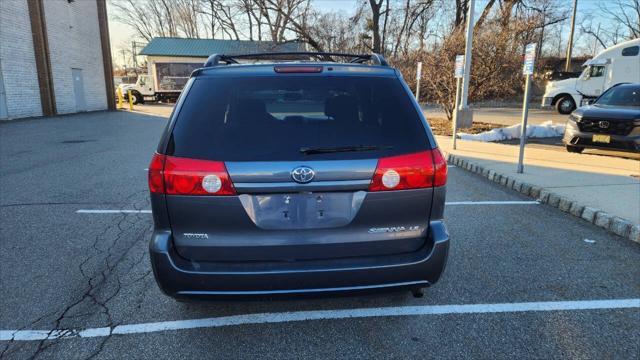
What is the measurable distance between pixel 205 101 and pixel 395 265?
5.06 ft

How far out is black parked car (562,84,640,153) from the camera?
9.04 metres

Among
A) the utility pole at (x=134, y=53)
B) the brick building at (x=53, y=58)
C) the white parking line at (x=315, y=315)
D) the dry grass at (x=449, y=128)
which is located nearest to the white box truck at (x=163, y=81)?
the brick building at (x=53, y=58)

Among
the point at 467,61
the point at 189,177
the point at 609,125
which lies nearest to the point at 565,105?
the point at 467,61

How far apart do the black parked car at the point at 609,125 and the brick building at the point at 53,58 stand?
22225 mm

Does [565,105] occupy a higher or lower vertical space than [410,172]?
lower

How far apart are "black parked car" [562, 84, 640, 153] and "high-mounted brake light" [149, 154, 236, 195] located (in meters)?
9.57

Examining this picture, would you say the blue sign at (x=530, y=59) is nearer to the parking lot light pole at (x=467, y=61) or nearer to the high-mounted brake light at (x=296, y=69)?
the high-mounted brake light at (x=296, y=69)

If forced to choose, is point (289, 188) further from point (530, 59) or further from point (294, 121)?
point (530, 59)

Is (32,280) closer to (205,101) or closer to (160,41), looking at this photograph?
(205,101)

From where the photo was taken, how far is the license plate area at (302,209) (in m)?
2.49

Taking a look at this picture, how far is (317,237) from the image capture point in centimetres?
254

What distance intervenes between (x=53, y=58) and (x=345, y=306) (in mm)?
25433

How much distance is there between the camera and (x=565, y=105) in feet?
77.2

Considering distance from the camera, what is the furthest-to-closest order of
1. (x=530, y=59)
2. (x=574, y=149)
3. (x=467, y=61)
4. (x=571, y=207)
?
(x=467, y=61) < (x=574, y=149) < (x=530, y=59) < (x=571, y=207)
